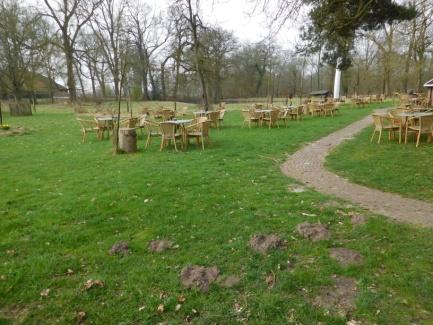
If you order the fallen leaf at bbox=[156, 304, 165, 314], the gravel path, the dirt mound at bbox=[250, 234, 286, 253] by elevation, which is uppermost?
the gravel path

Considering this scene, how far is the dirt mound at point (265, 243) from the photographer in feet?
11.7

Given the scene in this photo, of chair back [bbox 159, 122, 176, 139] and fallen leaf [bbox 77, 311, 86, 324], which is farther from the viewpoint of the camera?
chair back [bbox 159, 122, 176, 139]

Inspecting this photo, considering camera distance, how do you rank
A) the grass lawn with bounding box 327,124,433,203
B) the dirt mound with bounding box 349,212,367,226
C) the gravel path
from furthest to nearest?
the grass lawn with bounding box 327,124,433,203, the gravel path, the dirt mound with bounding box 349,212,367,226

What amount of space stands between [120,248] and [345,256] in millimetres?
2365

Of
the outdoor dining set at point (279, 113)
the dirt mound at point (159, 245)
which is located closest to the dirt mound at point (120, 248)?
the dirt mound at point (159, 245)

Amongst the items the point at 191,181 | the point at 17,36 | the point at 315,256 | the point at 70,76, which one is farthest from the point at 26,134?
the point at 70,76

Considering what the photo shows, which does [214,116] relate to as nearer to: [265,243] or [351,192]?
[351,192]

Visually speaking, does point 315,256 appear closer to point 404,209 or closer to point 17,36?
point 404,209

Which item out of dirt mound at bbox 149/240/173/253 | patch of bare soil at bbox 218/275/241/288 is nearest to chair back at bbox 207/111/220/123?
dirt mound at bbox 149/240/173/253

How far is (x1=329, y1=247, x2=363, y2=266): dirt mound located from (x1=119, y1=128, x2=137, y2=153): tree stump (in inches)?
269

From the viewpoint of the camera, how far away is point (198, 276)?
10.3 ft

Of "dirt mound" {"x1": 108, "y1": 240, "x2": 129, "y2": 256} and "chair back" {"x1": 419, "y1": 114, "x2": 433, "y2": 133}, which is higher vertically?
"chair back" {"x1": 419, "y1": 114, "x2": 433, "y2": 133}

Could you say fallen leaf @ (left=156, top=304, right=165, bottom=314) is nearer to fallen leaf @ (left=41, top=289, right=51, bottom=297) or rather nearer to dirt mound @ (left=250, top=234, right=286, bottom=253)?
fallen leaf @ (left=41, top=289, right=51, bottom=297)

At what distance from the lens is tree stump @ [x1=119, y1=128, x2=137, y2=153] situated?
29.9ft
